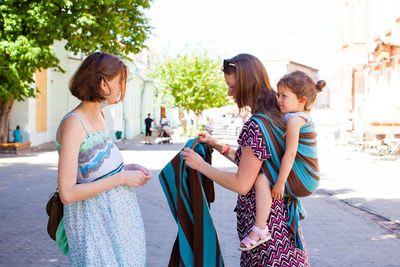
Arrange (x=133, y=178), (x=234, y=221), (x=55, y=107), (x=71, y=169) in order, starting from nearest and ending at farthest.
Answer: (x=71, y=169) < (x=133, y=178) < (x=234, y=221) < (x=55, y=107)

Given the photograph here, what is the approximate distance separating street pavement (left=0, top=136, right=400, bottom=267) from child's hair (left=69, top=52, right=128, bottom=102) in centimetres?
313

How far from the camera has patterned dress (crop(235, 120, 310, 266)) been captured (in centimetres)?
243

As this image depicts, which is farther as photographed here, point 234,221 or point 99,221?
point 234,221

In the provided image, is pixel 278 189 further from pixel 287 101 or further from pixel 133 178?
pixel 133 178


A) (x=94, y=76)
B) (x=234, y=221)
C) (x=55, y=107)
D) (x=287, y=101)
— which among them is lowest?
(x=234, y=221)

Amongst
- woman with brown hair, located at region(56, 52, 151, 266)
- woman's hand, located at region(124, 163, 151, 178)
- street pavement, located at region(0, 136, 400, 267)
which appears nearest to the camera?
woman with brown hair, located at region(56, 52, 151, 266)

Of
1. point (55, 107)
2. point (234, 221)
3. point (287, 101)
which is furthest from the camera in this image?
point (55, 107)

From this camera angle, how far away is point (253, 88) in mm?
2535

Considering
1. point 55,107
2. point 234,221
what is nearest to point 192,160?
point 234,221

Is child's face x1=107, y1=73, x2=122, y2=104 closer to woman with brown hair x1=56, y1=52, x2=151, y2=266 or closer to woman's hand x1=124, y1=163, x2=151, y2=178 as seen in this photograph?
woman with brown hair x1=56, y1=52, x2=151, y2=266

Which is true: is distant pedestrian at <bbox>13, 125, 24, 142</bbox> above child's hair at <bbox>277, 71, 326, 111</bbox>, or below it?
below

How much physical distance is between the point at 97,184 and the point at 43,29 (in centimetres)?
1498

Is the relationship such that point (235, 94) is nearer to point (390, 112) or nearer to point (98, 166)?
point (98, 166)

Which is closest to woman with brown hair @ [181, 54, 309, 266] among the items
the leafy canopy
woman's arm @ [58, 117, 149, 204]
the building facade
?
woman's arm @ [58, 117, 149, 204]
